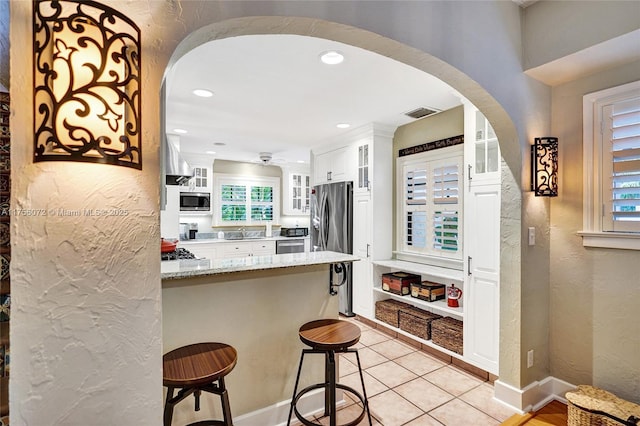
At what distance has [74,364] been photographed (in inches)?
32.9

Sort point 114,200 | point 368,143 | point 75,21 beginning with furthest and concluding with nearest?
point 368,143 → point 114,200 → point 75,21

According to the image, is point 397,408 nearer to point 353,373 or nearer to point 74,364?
point 353,373

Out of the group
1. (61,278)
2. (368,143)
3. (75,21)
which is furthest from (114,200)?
(368,143)

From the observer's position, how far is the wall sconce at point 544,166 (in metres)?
2.16

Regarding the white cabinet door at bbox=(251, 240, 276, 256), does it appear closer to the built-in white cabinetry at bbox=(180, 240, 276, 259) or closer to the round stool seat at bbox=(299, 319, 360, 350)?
the built-in white cabinetry at bbox=(180, 240, 276, 259)

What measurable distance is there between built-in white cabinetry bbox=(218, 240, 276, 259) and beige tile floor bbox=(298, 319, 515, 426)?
3.19 metres

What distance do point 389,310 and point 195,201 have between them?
387cm

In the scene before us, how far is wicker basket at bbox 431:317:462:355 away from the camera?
284 centimetres

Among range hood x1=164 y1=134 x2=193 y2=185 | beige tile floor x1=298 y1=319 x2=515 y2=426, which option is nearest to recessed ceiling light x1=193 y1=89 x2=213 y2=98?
range hood x1=164 y1=134 x2=193 y2=185

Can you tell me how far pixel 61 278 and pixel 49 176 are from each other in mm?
269

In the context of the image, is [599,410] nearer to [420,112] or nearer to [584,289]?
[584,289]

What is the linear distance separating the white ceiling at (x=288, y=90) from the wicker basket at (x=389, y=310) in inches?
85.4

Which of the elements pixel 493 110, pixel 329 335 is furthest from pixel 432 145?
pixel 329 335

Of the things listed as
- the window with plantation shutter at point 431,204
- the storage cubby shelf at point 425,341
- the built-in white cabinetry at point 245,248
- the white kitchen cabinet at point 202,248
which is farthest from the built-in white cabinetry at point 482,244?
the white kitchen cabinet at point 202,248
